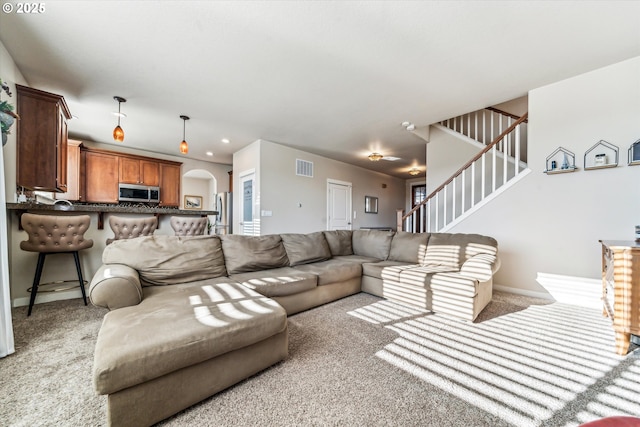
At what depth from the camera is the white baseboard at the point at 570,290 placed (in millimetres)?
2676

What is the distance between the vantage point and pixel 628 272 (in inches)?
Answer: 67.1

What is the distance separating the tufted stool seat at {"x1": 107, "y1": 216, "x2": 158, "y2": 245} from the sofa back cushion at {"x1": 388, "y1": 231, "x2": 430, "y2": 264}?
3.42 m

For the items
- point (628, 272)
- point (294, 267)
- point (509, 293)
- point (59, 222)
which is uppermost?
point (59, 222)

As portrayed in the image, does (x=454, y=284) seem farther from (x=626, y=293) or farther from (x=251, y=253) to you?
(x=251, y=253)

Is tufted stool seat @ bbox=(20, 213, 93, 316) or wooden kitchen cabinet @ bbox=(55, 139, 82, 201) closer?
tufted stool seat @ bbox=(20, 213, 93, 316)

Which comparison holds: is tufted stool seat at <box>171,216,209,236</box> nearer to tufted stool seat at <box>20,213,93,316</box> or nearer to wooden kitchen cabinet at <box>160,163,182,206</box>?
tufted stool seat at <box>20,213,93,316</box>

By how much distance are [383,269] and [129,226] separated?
3355 mm

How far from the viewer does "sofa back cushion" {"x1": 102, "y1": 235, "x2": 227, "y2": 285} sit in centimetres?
205

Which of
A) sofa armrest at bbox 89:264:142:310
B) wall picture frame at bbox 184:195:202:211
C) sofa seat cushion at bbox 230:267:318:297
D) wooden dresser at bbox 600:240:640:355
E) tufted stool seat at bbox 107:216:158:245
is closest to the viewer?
sofa armrest at bbox 89:264:142:310

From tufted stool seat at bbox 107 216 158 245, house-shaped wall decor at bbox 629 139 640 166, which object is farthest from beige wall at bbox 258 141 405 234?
house-shaped wall decor at bbox 629 139 640 166

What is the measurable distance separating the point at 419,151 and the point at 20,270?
704 cm

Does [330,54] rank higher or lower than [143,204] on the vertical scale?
higher

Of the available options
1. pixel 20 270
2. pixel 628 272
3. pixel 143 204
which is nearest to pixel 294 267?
pixel 628 272

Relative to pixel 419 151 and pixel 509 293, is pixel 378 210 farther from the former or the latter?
pixel 509 293
